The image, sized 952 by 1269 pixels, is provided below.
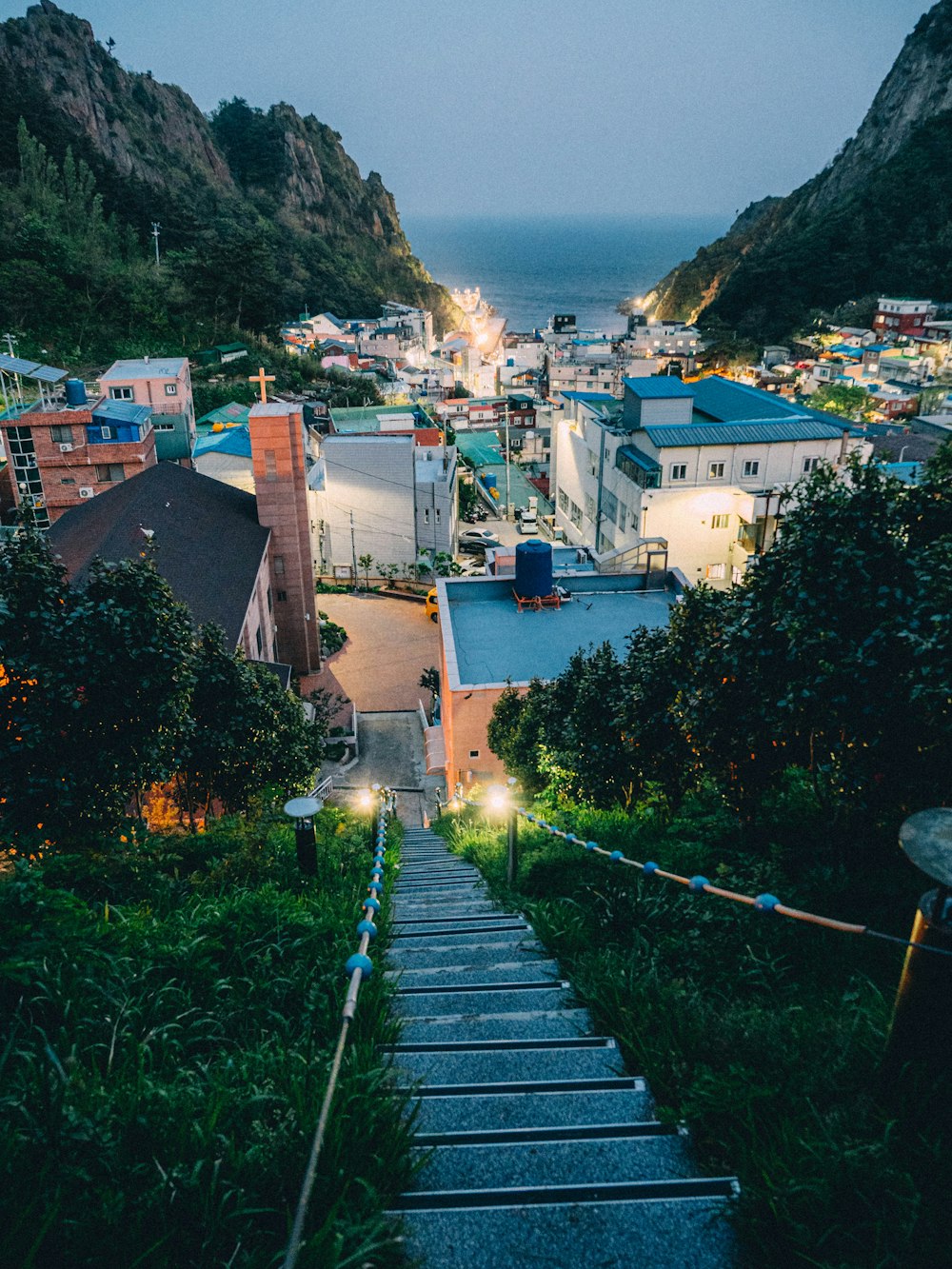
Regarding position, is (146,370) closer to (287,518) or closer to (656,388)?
(287,518)

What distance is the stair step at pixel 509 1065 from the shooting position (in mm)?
3826

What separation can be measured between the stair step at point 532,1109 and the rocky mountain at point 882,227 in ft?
340

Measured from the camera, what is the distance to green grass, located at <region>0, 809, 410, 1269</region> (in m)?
2.52

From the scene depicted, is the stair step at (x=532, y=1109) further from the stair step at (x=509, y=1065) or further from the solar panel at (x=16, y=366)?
the solar panel at (x=16, y=366)

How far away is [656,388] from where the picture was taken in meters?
33.5

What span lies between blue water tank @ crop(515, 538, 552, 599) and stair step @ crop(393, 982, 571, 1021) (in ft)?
51.2

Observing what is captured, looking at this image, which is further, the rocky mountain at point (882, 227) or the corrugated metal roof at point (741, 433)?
the rocky mountain at point (882, 227)

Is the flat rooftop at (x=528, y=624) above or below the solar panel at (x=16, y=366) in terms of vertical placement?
below

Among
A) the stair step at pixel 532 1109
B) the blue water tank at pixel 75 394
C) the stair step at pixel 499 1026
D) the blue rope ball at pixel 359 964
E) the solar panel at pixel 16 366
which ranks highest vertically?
the solar panel at pixel 16 366

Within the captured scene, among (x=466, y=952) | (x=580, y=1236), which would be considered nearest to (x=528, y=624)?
(x=466, y=952)

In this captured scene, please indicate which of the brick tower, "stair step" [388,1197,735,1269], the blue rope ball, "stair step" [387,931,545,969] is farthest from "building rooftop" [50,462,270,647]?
"stair step" [388,1197,735,1269]

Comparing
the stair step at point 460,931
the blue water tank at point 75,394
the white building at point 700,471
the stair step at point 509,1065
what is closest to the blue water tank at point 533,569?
the white building at point 700,471

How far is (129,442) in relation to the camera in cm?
2828

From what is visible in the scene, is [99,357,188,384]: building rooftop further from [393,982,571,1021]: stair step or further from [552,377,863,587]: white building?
[393,982,571,1021]: stair step
